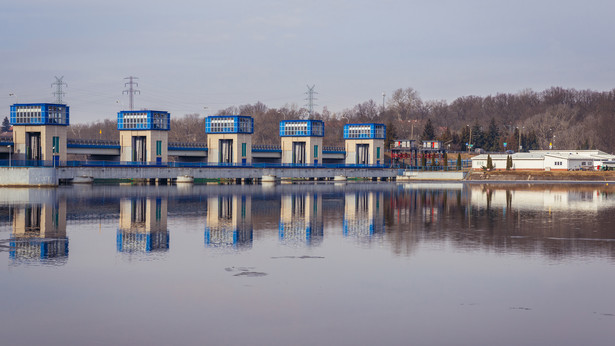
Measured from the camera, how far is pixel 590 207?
169 feet

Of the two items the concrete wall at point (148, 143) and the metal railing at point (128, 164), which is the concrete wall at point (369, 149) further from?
the concrete wall at point (148, 143)

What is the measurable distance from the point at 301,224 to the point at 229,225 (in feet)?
12.8

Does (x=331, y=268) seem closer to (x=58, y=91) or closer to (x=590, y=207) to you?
(x=590, y=207)

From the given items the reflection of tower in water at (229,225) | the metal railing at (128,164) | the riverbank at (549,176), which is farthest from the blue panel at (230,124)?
the reflection of tower in water at (229,225)

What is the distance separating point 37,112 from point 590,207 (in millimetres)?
73923

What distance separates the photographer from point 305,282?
20.3 metres

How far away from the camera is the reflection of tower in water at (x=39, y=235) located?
80.2 ft

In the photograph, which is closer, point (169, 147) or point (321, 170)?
point (169, 147)

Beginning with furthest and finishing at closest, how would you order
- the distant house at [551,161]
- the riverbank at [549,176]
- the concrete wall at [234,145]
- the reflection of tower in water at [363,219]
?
the distant house at [551,161]
the riverbank at [549,176]
the concrete wall at [234,145]
the reflection of tower in water at [363,219]

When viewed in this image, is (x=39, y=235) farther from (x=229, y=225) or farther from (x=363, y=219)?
(x=363, y=219)

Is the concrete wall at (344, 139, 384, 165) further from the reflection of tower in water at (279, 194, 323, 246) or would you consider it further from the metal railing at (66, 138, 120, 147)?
the reflection of tower in water at (279, 194, 323, 246)

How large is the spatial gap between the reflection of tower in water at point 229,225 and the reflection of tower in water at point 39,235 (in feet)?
20.2

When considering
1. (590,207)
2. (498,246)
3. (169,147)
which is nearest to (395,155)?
(169,147)

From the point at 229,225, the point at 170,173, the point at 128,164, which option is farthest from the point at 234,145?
the point at 229,225
